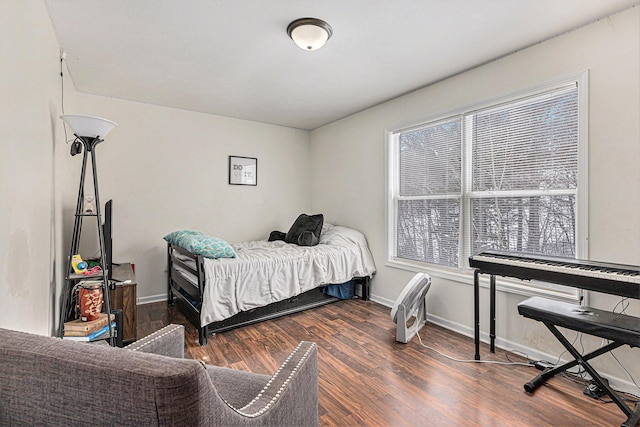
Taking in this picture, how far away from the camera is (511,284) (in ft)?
8.14

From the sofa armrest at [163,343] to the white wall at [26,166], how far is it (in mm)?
535

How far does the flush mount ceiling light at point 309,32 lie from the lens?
2.04 m

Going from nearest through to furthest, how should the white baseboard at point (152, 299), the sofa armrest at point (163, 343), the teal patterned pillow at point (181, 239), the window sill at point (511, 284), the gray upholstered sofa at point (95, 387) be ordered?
the gray upholstered sofa at point (95, 387) → the sofa armrest at point (163, 343) → the window sill at point (511, 284) → the teal patterned pillow at point (181, 239) → the white baseboard at point (152, 299)

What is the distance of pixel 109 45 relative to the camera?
237 cm

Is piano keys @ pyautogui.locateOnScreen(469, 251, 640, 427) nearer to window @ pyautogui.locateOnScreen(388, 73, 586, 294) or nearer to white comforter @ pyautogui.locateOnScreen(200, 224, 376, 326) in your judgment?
window @ pyautogui.locateOnScreen(388, 73, 586, 294)

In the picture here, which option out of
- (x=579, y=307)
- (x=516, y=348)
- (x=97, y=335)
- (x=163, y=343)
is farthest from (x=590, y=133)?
(x=97, y=335)

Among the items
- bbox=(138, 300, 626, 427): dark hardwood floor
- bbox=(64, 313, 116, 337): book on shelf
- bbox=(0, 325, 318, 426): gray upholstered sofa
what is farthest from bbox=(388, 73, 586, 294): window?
bbox=(64, 313, 116, 337): book on shelf

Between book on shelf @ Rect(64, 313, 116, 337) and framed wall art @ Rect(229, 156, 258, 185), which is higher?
framed wall art @ Rect(229, 156, 258, 185)

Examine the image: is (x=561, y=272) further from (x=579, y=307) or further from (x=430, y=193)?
(x=430, y=193)

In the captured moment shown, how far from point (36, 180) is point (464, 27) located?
286cm

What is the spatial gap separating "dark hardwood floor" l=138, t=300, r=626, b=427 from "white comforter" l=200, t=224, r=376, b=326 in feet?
0.97

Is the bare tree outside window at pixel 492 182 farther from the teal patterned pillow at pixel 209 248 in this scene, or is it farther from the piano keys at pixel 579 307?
the teal patterned pillow at pixel 209 248

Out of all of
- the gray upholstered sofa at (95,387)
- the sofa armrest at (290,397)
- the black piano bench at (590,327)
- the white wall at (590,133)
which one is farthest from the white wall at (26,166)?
the white wall at (590,133)

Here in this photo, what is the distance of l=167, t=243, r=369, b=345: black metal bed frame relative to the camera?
2.66 m
